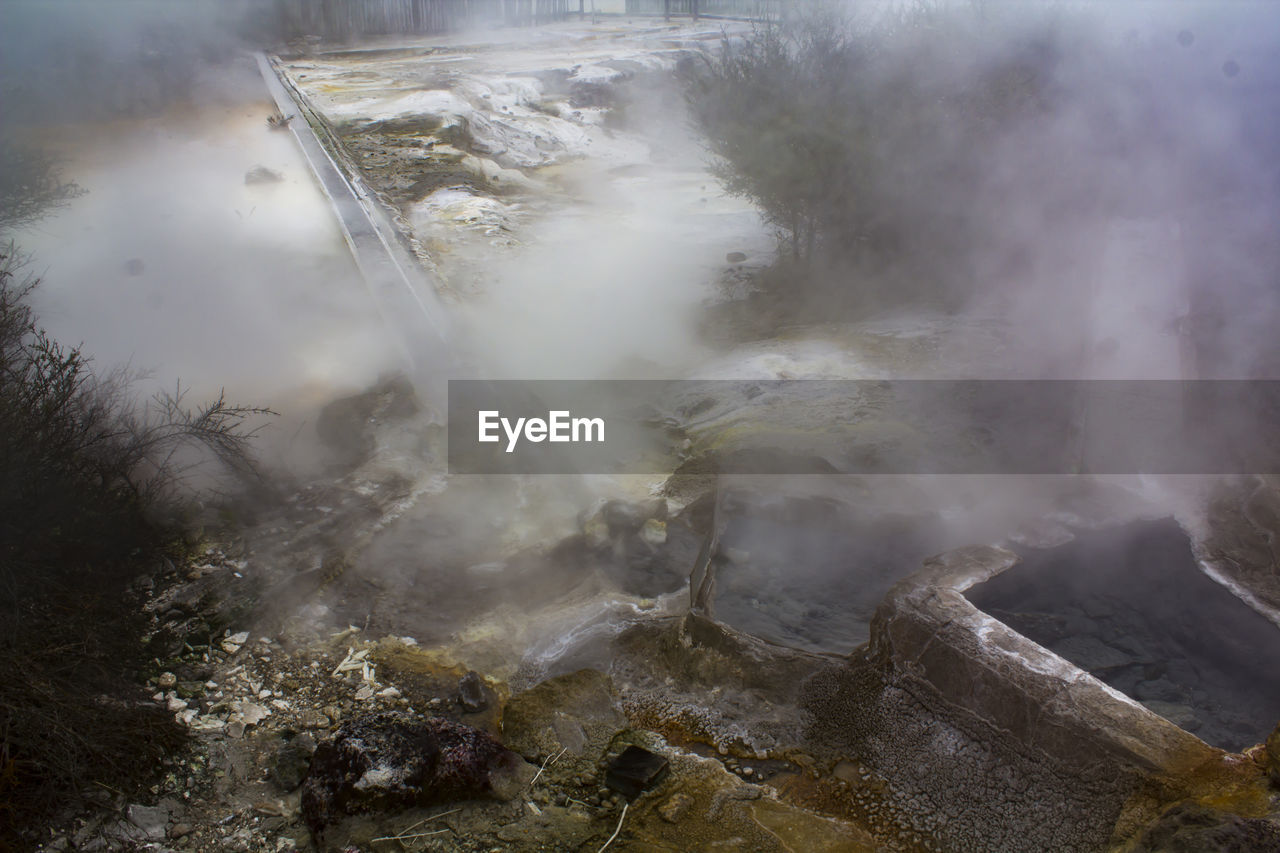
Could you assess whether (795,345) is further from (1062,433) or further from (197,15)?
(197,15)

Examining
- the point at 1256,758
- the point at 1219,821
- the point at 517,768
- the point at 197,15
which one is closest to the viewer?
the point at 1219,821

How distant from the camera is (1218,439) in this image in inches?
177

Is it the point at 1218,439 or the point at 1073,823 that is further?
the point at 1218,439

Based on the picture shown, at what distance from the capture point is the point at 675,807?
2709 mm

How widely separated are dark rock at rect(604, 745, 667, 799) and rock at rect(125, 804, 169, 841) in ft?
4.64

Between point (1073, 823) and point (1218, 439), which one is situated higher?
point (1218, 439)

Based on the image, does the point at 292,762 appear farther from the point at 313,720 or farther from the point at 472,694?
the point at 472,694

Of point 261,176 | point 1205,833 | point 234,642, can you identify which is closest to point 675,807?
point 1205,833

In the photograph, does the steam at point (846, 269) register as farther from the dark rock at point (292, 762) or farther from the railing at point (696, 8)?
the railing at point (696, 8)

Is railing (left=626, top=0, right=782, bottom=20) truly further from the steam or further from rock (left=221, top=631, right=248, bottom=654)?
rock (left=221, top=631, right=248, bottom=654)

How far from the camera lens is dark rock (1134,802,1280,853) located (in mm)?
2123

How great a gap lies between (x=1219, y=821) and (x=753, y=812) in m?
1.27

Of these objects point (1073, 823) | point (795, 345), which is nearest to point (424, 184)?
point (795, 345)

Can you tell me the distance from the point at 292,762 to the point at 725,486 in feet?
8.16
